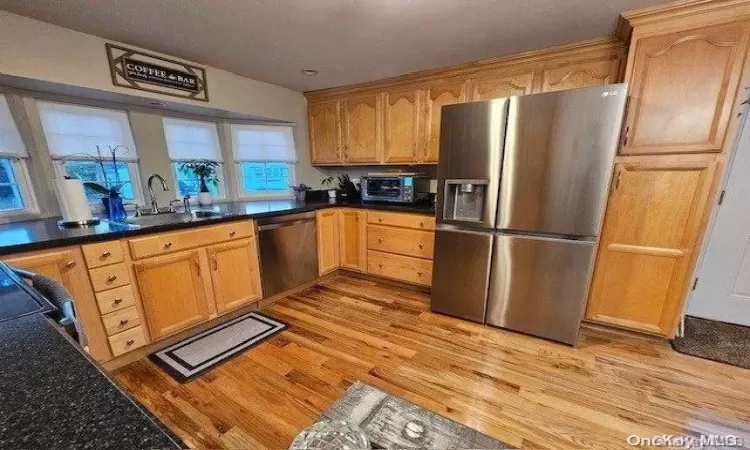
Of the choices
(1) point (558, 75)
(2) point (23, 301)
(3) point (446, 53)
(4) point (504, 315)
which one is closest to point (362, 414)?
(2) point (23, 301)

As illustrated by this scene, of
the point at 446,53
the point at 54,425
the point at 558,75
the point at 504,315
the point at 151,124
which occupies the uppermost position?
the point at 446,53

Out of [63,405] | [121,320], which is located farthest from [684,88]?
[121,320]

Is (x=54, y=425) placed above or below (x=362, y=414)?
above

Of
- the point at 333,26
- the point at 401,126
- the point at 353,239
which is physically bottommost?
the point at 353,239

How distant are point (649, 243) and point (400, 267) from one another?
74.2 inches

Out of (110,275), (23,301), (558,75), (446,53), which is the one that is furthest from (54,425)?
(558,75)

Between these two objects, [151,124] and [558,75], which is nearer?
[558,75]

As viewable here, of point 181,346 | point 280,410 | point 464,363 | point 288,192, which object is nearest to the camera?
point 280,410

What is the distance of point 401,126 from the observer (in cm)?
291

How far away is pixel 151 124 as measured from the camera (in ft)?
7.98

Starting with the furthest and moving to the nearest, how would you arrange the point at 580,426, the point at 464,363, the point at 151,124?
the point at 151,124, the point at 464,363, the point at 580,426

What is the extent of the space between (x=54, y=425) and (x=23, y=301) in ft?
2.09

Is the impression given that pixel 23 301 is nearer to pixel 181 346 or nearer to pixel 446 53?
pixel 181 346

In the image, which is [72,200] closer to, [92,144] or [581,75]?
[92,144]
